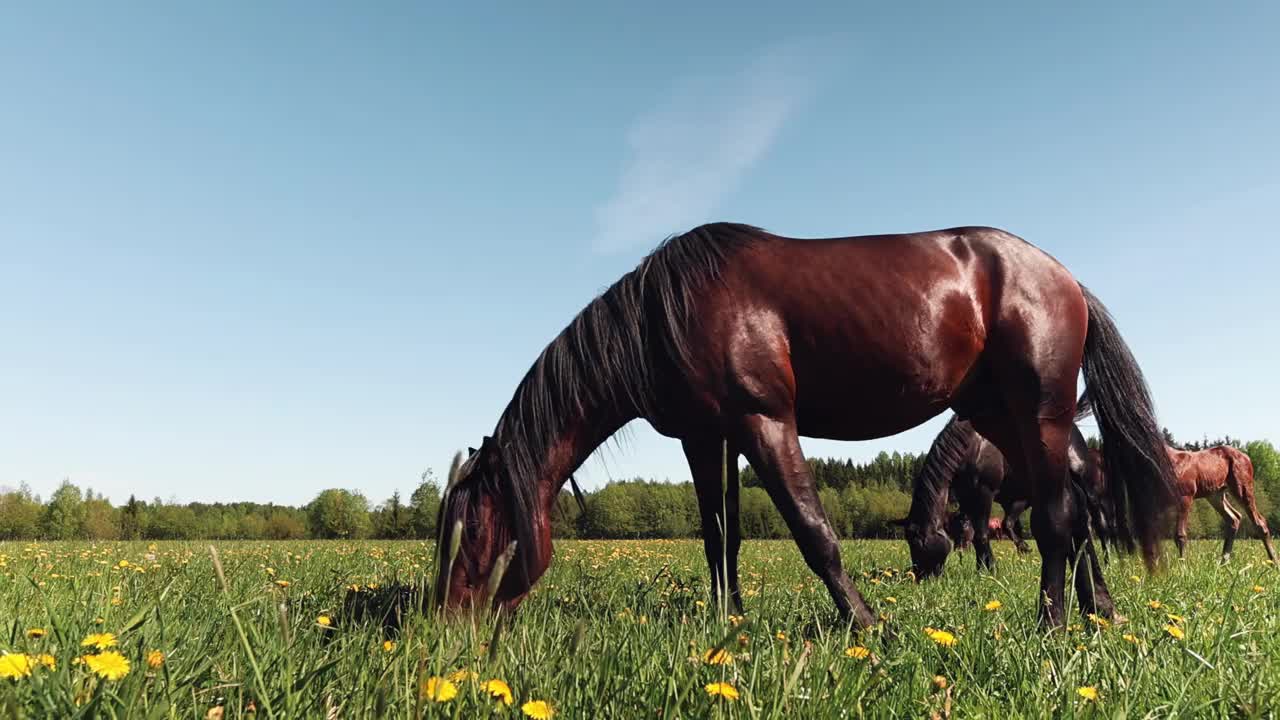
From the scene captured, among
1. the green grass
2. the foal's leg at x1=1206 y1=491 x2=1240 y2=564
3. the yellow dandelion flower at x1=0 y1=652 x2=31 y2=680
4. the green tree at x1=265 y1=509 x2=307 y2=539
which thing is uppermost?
the yellow dandelion flower at x1=0 y1=652 x2=31 y2=680

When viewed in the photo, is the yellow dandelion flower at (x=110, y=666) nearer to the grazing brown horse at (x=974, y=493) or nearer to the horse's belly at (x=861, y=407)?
the horse's belly at (x=861, y=407)

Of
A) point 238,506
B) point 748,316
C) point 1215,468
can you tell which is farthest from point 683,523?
point 748,316

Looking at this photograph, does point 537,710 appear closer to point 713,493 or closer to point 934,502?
point 713,493

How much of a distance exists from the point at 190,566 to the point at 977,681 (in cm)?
720

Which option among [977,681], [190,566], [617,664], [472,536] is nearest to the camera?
[617,664]

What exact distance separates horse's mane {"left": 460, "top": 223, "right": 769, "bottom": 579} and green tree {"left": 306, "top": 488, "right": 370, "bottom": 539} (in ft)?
242

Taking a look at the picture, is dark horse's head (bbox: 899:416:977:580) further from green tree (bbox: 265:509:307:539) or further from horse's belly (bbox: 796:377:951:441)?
green tree (bbox: 265:509:307:539)

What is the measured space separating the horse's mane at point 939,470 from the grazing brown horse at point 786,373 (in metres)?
4.16

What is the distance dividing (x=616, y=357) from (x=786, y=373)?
976 mm

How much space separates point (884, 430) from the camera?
15.8ft

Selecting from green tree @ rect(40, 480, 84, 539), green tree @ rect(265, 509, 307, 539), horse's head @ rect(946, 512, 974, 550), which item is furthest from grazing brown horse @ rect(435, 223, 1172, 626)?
green tree @ rect(40, 480, 84, 539)

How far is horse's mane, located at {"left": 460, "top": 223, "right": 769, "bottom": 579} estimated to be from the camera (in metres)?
4.34

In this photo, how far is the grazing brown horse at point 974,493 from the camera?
803 centimetres

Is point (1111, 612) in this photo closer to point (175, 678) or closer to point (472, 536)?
point (472, 536)
